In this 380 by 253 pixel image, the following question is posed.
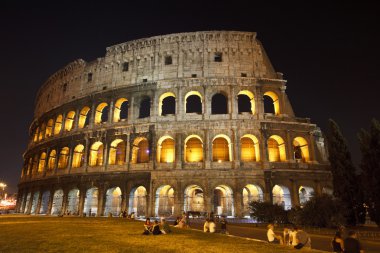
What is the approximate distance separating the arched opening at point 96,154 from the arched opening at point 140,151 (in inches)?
162

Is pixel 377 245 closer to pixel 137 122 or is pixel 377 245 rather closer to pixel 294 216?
pixel 294 216

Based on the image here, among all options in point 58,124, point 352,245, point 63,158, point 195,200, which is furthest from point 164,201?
point 352,245

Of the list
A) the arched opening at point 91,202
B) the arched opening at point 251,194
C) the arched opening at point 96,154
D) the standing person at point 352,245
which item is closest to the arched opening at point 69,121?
the arched opening at point 96,154

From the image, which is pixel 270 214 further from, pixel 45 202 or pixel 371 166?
pixel 45 202

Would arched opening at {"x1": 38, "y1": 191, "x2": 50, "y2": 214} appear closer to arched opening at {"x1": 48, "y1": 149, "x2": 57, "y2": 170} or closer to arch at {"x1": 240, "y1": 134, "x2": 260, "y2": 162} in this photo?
arched opening at {"x1": 48, "y1": 149, "x2": 57, "y2": 170}

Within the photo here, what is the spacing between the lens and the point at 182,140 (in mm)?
26375

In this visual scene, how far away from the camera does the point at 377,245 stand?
39.0ft

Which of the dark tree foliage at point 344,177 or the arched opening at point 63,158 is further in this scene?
the arched opening at point 63,158

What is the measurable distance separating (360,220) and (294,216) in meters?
4.48

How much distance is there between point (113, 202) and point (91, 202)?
253cm

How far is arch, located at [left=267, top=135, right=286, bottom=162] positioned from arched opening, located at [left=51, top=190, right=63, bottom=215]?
78.6ft

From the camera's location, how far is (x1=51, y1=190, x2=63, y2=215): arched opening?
31438mm

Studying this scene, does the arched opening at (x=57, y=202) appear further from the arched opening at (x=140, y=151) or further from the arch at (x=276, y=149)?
the arch at (x=276, y=149)

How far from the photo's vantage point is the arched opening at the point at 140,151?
2806 centimetres
